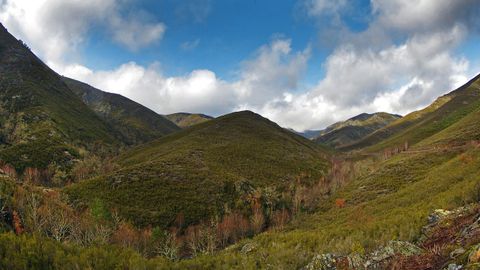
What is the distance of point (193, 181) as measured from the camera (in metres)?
109

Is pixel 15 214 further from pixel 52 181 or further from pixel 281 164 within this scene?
pixel 281 164

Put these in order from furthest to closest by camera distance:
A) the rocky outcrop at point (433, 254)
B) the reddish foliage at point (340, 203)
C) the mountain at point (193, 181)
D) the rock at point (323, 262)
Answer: the mountain at point (193, 181) → the reddish foliage at point (340, 203) → the rock at point (323, 262) → the rocky outcrop at point (433, 254)

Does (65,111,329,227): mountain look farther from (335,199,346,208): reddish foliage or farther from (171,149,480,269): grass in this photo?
(171,149,480,269): grass

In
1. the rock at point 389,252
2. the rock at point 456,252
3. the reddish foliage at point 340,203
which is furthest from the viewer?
the reddish foliage at point 340,203

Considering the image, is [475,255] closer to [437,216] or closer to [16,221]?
[437,216]

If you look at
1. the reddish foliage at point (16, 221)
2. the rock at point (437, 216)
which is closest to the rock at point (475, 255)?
the rock at point (437, 216)

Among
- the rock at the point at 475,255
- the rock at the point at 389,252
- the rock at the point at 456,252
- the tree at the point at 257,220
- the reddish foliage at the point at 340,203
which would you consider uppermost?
the rock at the point at 475,255

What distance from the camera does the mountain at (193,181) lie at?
93.1m

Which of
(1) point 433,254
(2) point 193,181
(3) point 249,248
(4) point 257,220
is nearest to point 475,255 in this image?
(1) point 433,254

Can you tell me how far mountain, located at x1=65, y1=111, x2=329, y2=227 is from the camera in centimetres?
9312

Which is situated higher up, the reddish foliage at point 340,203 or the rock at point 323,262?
the rock at point 323,262

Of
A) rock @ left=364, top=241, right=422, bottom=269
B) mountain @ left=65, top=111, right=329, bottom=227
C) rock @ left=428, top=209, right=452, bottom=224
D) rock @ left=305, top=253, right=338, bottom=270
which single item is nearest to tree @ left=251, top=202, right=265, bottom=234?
mountain @ left=65, top=111, right=329, bottom=227

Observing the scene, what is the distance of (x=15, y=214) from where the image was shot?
94.9ft

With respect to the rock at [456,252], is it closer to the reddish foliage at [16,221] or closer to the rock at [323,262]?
the rock at [323,262]
